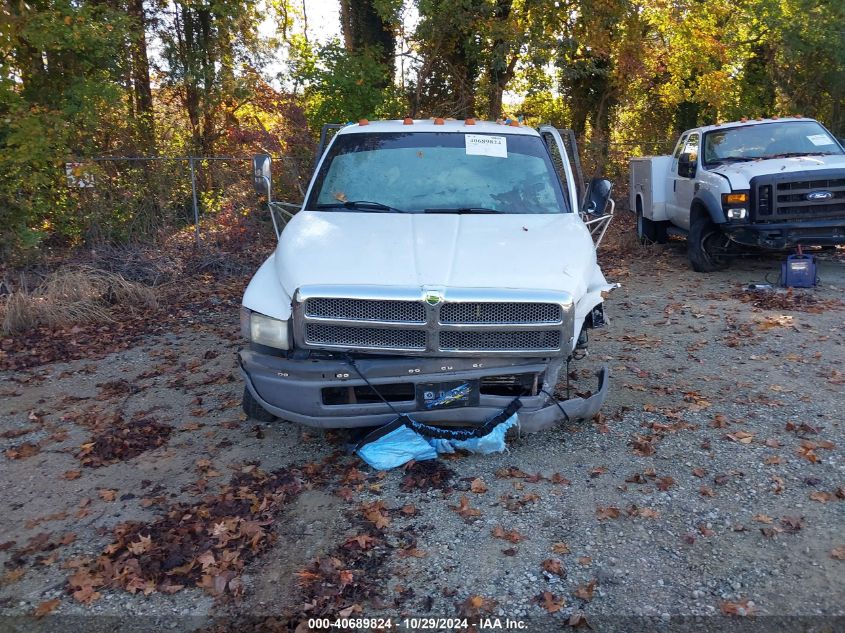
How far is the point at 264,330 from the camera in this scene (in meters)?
4.41

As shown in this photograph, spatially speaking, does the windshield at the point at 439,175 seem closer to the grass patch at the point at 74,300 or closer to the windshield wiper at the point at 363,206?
the windshield wiper at the point at 363,206

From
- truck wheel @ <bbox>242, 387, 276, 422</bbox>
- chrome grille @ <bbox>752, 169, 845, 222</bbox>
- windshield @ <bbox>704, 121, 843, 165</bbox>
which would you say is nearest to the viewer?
truck wheel @ <bbox>242, 387, 276, 422</bbox>

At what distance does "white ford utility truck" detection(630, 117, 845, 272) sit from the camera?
9391 millimetres

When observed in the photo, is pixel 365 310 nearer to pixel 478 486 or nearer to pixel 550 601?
pixel 478 486

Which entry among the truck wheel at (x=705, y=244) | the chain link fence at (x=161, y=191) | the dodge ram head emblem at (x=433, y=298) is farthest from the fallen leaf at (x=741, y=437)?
the chain link fence at (x=161, y=191)

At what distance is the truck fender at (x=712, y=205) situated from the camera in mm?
9766

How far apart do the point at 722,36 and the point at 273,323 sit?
19.8 m

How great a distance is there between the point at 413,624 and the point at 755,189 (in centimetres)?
825

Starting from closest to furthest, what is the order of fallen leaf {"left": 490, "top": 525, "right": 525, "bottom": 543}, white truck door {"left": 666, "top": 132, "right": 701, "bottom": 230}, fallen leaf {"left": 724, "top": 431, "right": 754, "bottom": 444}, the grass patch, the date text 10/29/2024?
the date text 10/29/2024 < fallen leaf {"left": 490, "top": 525, "right": 525, "bottom": 543} < fallen leaf {"left": 724, "top": 431, "right": 754, "bottom": 444} < the grass patch < white truck door {"left": 666, "top": 132, "right": 701, "bottom": 230}

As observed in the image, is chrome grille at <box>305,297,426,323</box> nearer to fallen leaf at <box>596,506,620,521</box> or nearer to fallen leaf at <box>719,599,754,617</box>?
fallen leaf at <box>596,506,620,521</box>

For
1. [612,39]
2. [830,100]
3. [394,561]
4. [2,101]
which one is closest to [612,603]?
[394,561]

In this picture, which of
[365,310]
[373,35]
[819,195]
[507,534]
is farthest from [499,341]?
[373,35]

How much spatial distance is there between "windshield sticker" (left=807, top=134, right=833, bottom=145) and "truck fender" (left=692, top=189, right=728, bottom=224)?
67.9 inches

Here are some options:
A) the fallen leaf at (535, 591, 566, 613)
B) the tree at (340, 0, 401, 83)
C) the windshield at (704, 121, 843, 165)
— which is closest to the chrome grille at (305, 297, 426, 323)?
the fallen leaf at (535, 591, 566, 613)
